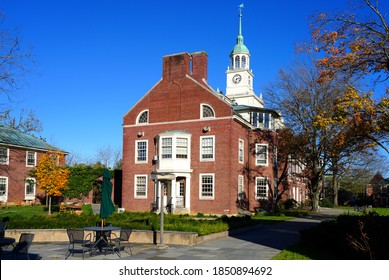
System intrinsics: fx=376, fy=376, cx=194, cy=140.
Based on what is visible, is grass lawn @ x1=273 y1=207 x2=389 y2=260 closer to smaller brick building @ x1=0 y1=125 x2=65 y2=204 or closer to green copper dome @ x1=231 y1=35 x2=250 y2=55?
smaller brick building @ x1=0 y1=125 x2=65 y2=204

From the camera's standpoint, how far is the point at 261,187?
111 feet

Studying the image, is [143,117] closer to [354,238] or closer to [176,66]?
[176,66]

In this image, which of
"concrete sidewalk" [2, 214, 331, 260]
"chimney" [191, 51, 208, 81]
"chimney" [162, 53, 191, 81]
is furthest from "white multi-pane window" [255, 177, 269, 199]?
"concrete sidewalk" [2, 214, 331, 260]

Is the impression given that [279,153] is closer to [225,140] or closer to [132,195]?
[225,140]

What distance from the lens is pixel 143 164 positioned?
33250 millimetres

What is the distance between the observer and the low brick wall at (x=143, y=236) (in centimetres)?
1450

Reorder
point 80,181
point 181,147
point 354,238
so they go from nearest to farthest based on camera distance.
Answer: point 354,238 < point 181,147 < point 80,181

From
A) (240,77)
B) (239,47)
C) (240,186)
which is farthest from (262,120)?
(239,47)

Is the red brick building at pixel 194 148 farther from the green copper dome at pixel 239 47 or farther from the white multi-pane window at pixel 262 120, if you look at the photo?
the green copper dome at pixel 239 47

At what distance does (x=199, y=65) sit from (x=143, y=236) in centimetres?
2135

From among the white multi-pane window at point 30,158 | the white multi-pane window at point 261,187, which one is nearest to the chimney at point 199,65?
the white multi-pane window at point 261,187

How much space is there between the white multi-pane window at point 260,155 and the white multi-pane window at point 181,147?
7.09 m

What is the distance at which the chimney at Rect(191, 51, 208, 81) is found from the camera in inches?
1316
